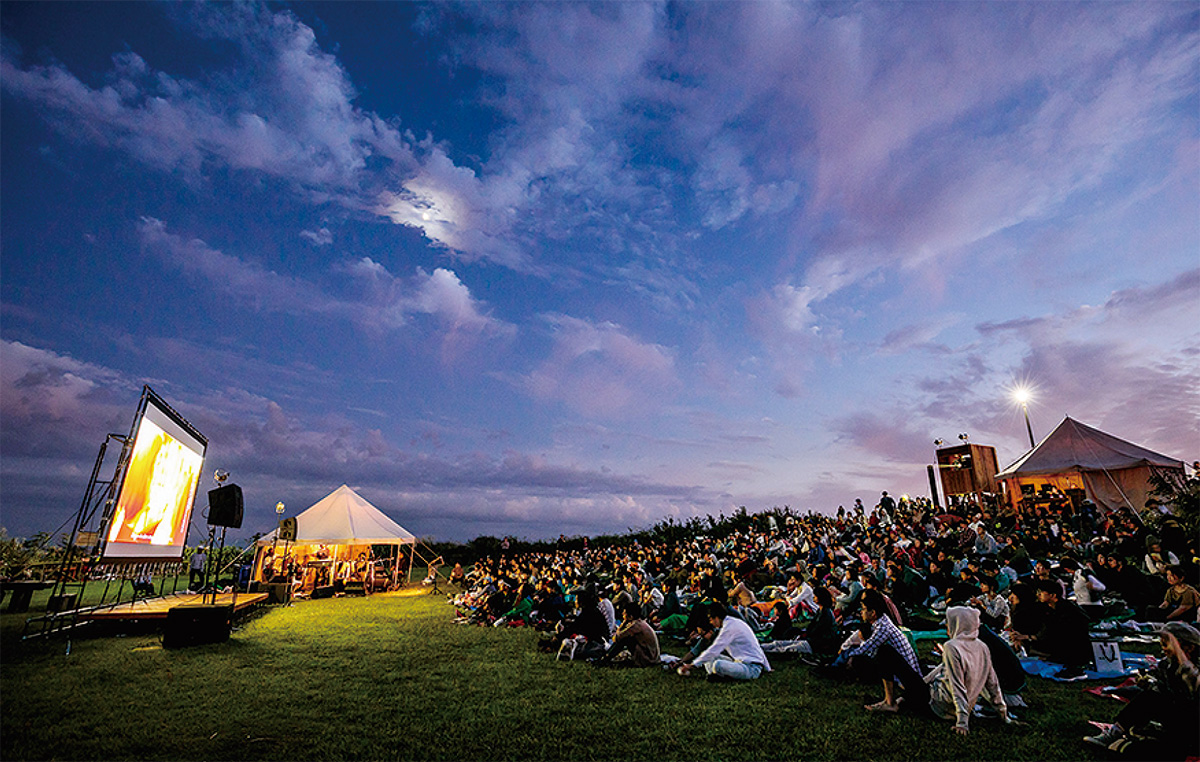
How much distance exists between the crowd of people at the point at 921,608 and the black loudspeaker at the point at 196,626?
16.3 ft

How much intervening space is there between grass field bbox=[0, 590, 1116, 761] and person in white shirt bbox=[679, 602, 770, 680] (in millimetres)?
207

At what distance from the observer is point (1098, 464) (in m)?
16.5

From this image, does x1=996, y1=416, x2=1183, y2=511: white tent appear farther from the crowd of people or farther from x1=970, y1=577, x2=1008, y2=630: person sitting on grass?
x1=970, y1=577, x2=1008, y2=630: person sitting on grass

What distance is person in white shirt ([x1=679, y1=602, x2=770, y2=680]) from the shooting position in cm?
664

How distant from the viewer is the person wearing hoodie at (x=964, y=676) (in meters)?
4.77

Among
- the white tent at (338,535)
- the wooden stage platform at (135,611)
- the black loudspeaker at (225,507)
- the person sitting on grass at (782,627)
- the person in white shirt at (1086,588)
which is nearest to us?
the person sitting on grass at (782,627)

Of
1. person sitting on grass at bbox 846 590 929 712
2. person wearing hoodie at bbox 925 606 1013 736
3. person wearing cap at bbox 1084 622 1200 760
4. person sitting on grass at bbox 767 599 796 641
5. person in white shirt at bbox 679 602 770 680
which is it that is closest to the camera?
person wearing cap at bbox 1084 622 1200 760

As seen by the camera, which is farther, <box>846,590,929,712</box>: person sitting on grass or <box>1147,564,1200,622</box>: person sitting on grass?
<box>1147,564,1200,622</box>: person sitting on grass

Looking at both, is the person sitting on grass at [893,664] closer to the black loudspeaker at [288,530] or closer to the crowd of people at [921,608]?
the crowd of people at [921,608]

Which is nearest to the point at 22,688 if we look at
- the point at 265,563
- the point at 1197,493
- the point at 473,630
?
the point at 473,630

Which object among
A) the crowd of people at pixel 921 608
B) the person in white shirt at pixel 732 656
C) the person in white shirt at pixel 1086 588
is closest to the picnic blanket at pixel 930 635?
the crowd of people at pixel 921 608

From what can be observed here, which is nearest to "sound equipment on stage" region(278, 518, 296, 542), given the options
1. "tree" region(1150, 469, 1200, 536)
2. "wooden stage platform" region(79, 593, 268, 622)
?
"wooden stage platform" region(79, 593, 268, 622)

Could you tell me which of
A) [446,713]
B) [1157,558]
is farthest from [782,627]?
[1157,558]

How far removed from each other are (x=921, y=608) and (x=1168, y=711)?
23.5ft
